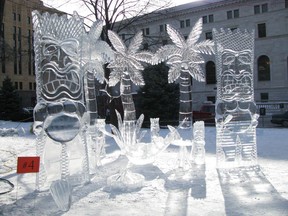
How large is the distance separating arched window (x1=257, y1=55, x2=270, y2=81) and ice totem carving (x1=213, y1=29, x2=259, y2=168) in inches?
1360

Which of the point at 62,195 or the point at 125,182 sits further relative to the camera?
the point at 125,182

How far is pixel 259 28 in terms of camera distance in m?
41.5

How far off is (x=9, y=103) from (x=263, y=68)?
28567 mm

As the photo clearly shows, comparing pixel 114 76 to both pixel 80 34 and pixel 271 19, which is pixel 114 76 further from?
pixel 271 19

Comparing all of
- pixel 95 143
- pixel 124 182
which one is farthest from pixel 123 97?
pixel 124 182

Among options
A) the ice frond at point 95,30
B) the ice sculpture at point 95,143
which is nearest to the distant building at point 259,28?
the ice frond at point 95,30

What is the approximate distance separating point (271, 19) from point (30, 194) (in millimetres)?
39586

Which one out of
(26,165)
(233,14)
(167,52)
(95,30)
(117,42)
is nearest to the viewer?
(26,165)

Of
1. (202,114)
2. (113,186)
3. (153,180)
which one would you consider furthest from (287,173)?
(202,114)

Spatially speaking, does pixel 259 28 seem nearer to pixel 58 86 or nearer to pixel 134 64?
pixel 134 64

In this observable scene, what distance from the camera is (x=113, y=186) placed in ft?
23.0

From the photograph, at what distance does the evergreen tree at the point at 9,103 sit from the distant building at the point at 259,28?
1632 centimetres

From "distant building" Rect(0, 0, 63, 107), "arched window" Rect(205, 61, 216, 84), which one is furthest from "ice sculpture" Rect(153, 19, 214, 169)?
"distant building" Rect(0, 0, 63, 107)

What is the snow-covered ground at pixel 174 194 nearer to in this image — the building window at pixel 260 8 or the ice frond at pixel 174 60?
the ice frond at pixel 174 60
